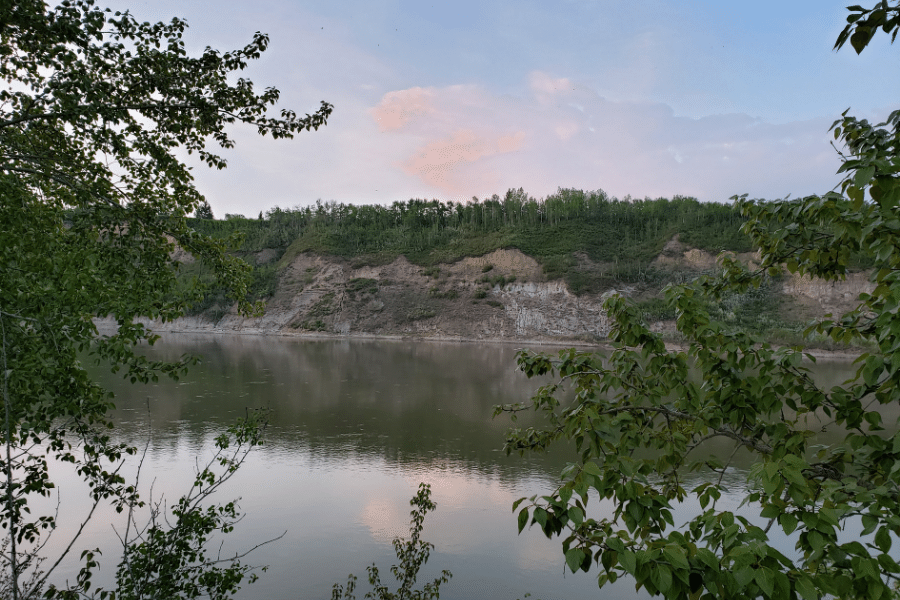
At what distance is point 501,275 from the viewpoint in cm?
6394

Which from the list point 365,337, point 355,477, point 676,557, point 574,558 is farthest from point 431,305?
point 676,557

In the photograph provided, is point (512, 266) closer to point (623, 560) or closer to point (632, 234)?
point (632, 234)

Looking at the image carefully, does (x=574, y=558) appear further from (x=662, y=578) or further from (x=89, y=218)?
(x=89, y=218)

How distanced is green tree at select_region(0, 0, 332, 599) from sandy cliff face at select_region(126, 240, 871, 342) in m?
51.6

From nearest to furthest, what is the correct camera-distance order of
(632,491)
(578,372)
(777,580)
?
(777,580), (632,491), (578,372)

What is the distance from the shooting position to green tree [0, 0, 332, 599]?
3330 mm

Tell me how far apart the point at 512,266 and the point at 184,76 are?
203 feet

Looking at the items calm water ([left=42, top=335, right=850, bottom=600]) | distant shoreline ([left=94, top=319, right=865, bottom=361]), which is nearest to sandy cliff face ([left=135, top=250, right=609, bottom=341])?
distant shoreline ([left=94, top=319, right=865, bottom=361])

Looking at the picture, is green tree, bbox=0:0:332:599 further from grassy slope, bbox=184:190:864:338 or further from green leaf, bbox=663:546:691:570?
grassy slope, bbox=184:190:864:338

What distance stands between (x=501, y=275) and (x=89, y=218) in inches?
2370

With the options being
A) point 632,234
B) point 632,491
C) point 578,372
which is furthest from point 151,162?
point 632,234

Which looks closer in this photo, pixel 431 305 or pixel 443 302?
pixel 431 305

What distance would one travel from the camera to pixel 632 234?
73188 millimetres

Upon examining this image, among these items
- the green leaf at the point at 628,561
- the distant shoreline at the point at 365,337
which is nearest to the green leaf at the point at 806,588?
the green leaf at the point at 628,561
